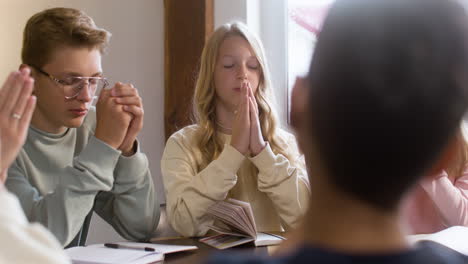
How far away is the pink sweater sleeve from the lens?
177 centimetres

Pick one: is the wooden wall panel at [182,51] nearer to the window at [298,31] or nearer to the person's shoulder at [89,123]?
the window at [298,31]

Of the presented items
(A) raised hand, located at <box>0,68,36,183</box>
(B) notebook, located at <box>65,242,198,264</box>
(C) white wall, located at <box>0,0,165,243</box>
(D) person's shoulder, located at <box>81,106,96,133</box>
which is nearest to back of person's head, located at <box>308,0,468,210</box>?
(A) raised hand, located at <box>0,68,36,183</box>

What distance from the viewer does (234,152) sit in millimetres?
1787

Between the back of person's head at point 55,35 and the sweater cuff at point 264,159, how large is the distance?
1.90 feet

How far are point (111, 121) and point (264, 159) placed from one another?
505mm

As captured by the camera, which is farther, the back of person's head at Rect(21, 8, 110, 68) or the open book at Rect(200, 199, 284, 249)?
the back of person's head at Rect(21, 8, 110, 68)

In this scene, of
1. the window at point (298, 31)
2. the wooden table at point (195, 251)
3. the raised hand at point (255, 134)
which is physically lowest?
the wooden table at point (195, 251)

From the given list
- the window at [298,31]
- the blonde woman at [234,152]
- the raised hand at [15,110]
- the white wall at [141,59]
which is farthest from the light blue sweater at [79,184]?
the window at [298,31]

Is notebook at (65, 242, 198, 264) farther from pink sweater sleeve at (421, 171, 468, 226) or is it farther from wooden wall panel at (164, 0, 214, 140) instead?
wooden wall panel at (164, 0, 214, 140)

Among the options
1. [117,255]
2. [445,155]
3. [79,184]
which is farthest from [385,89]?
[79,184]

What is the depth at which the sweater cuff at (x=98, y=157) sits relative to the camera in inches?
58.8

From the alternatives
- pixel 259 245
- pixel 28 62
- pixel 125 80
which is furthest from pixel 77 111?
pixel 125 80

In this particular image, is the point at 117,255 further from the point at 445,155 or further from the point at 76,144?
the point at 445,155

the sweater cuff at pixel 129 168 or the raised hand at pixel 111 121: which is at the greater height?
the raised hand at pixel 111 121
